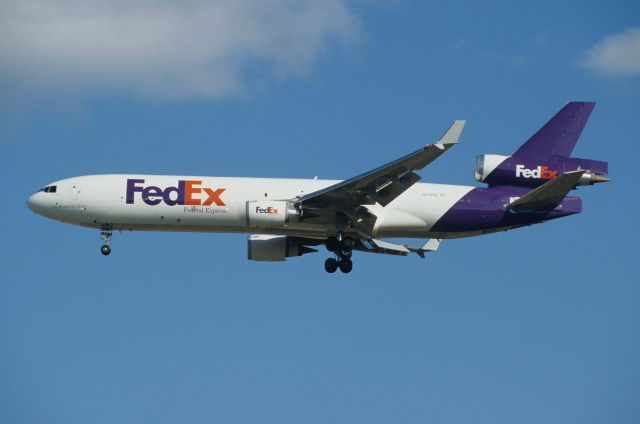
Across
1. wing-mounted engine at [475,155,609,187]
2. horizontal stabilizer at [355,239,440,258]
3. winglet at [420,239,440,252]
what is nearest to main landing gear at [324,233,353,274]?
horizontal stabilizer at [355,239,440,258]

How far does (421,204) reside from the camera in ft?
171

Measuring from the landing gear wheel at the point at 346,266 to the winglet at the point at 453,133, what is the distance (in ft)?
30.6

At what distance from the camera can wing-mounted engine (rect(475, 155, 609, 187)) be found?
52531 mm

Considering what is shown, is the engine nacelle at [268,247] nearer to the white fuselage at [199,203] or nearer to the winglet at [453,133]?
the white fuselage at [199,203]

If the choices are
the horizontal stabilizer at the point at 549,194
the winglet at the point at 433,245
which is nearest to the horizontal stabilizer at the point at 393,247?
the winglet at the point at 433,245

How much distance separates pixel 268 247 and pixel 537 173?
13.6m

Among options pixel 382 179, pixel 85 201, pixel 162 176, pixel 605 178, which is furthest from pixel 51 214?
pixel 605 178

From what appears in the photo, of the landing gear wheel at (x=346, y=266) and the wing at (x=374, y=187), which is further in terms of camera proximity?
the landing gear wheel at (x=346, y=266)

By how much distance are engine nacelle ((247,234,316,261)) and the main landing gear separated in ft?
10.6

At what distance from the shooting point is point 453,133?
4559cm

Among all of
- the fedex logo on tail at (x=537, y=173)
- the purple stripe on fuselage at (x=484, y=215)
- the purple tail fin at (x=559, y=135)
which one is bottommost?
the purple stripe on fuselage at (x=484, y=215)

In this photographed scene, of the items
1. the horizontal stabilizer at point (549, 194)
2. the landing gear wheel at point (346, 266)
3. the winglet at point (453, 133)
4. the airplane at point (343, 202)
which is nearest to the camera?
the winglet at point (453, 133)

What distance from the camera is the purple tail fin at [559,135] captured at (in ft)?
174

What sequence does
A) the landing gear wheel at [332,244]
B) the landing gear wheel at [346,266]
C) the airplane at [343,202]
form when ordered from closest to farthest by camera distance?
the airplane at [343,202] → the landing gear wheel at [346,266] → the landing gear wheel at [332,244]
